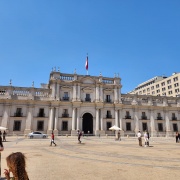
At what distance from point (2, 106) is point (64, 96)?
498 inches

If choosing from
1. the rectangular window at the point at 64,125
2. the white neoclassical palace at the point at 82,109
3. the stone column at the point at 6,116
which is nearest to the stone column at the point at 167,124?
the white neoclassical palace at the point at 82,109

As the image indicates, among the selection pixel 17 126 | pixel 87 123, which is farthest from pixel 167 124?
pixel 17 126

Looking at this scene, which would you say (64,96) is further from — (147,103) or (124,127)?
(147,103)

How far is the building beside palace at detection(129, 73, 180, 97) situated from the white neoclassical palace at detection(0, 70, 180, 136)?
26.3m

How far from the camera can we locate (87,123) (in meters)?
40.0

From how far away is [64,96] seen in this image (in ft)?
128

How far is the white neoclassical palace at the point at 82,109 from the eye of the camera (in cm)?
3562

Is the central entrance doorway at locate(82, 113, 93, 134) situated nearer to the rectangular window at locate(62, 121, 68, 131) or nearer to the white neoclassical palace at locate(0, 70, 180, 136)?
the white neoclassical palace at locate(0, 70, 180, 136)

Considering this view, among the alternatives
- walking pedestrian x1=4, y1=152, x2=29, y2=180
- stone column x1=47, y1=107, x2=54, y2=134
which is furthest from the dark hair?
stone column x1=47, y1=107, x2=54, y2=134

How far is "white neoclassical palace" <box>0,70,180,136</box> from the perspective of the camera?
117ft

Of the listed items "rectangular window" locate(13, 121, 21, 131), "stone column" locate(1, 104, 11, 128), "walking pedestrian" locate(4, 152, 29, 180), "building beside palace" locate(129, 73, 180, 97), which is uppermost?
"building beside palace" locate(129, 73, 180, 97)

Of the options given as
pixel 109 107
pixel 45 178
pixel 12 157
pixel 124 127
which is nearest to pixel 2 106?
pixel 109 107

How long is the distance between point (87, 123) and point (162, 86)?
4917cm

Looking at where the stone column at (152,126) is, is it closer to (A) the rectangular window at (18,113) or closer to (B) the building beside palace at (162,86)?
(B) the building beside palace at (162,86)
